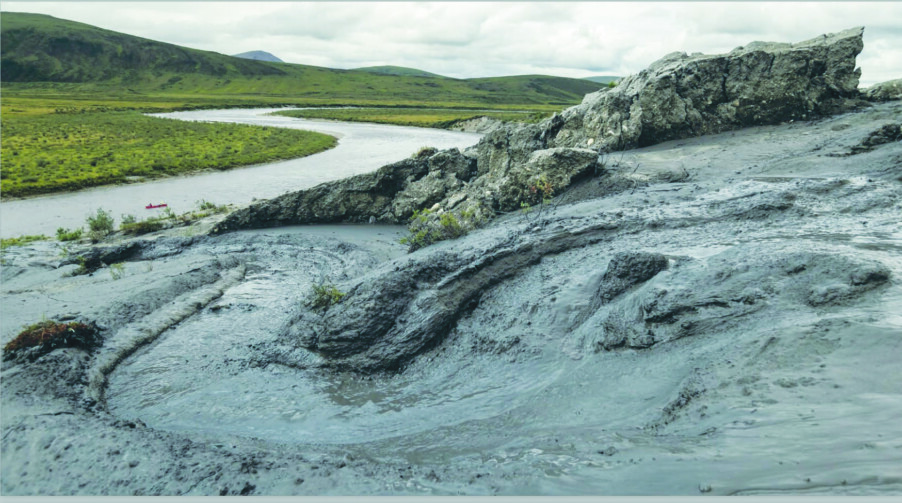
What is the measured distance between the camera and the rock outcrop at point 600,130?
723 inches

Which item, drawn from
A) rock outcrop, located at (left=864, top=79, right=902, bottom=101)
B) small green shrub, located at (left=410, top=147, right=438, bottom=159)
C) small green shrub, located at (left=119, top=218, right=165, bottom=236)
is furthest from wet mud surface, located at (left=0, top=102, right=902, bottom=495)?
small green shrub, located at (left=410, top=147, right=438, bottom=159)

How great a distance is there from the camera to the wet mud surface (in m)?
5.81

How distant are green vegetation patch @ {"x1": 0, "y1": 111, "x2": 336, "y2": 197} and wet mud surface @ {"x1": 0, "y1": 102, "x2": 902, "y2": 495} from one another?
3014 centimetres

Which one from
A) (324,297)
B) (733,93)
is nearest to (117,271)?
(324,297)

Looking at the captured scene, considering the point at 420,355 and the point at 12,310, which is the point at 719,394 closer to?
the point at 420,355

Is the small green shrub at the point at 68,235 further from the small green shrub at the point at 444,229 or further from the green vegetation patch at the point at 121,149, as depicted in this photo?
the small green shrub at the point at 444,229

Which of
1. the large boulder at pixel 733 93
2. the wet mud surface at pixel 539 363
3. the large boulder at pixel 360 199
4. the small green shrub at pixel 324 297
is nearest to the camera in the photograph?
the wet mud surface at pixel 539 363

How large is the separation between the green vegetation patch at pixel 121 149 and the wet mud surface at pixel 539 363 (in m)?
30.1

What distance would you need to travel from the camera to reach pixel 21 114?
9469 cm

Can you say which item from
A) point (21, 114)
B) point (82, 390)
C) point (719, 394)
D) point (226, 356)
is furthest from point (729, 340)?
point (21, 114)

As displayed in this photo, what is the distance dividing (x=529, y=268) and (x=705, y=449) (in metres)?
7.13

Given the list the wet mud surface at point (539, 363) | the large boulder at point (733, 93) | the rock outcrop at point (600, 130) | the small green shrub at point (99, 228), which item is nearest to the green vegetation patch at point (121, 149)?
the small green shrub at point (99, 228)

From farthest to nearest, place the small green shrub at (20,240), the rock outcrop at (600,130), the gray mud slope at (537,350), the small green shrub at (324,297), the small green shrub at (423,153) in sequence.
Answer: the small green shrub at (423,153) < the small green shrub at (20,240) < the rock outcrop at (600,130) < the small green shrub at (324,297) < the gray mud slope at (537,350)

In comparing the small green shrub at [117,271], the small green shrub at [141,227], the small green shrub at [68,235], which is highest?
the small green shrub at [141,227]
